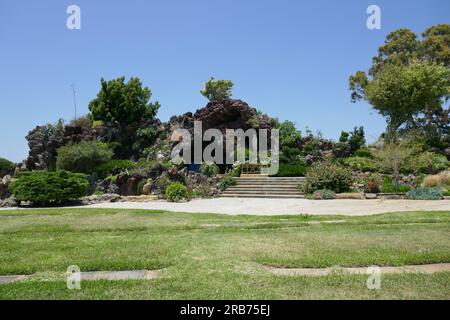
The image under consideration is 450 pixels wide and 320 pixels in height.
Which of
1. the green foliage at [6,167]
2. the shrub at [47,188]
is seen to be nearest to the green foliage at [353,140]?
the shrub at [47,188]

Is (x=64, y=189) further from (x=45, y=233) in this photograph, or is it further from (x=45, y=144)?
(x=45, y=144)

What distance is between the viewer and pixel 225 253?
5020 millimetres

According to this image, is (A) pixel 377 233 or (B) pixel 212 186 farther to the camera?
(B) pixel 212 186

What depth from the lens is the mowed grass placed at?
345 centimetres

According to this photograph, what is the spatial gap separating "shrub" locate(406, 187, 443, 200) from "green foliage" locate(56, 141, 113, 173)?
55.2ft

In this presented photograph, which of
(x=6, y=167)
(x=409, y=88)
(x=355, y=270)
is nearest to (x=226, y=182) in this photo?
(x=355, y=270)

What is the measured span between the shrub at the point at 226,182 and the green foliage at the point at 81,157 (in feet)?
26.4

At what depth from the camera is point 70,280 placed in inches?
150

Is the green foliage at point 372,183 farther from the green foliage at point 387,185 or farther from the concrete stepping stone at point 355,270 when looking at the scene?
the concrete stepping stone at point 355,270

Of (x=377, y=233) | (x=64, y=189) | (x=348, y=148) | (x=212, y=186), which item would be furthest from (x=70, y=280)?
(x=348, y=148)

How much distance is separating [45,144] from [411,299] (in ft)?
87.8

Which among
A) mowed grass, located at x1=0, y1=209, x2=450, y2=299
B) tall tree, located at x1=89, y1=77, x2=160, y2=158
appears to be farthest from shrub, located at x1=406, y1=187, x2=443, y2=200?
tall tree, located at x1=89, y1=77, x2=160, y2=158

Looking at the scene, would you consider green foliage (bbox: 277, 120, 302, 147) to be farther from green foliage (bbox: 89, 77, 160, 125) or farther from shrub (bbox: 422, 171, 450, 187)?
green foliage (bbox: 89, 77, 160, 125)
